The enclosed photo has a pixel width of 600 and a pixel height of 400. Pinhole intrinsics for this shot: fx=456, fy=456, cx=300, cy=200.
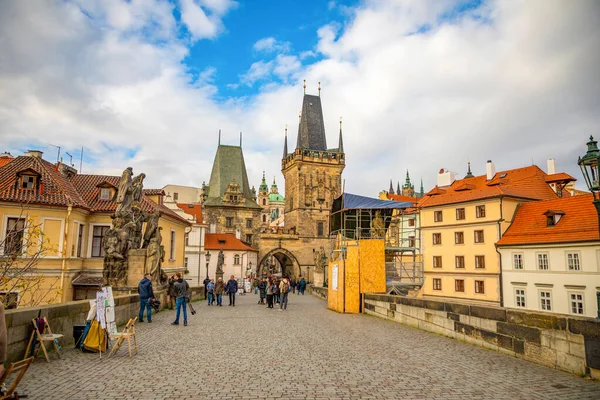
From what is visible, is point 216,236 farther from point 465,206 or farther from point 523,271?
point 523,271

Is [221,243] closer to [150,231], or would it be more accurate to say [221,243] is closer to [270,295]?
[270,295]

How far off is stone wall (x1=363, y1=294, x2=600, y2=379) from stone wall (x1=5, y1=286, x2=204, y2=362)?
8.22 m

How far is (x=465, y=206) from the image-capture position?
3569 cm

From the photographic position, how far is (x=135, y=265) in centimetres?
1614

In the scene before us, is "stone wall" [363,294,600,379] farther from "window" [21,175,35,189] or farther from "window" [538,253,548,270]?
"window" [21,175,35,189]

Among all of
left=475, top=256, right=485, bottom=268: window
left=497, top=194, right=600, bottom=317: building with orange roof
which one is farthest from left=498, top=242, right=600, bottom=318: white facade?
left=475, top=256, right=485, bottom=268: window

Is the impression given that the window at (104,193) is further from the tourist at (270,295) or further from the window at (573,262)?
the window at (573,262)

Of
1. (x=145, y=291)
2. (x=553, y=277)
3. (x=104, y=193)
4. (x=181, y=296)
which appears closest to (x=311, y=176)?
(x=104, y=193)

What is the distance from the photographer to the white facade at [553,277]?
25484 mm

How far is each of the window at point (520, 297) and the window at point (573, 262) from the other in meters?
4.11

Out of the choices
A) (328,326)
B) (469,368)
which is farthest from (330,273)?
(469,368)

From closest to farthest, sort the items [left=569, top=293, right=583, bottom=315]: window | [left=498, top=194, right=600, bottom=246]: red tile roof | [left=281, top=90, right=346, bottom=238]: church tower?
[left=569, top=293, right=583, bottom=315]: window < [left=498, top=194, right=600, bottom=246]: red tile roof < [left=281, top=90, right=346, bottom=238]: church tower

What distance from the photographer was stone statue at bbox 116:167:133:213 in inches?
640

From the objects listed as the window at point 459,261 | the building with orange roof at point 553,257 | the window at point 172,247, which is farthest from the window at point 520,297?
the window at point 172,247
